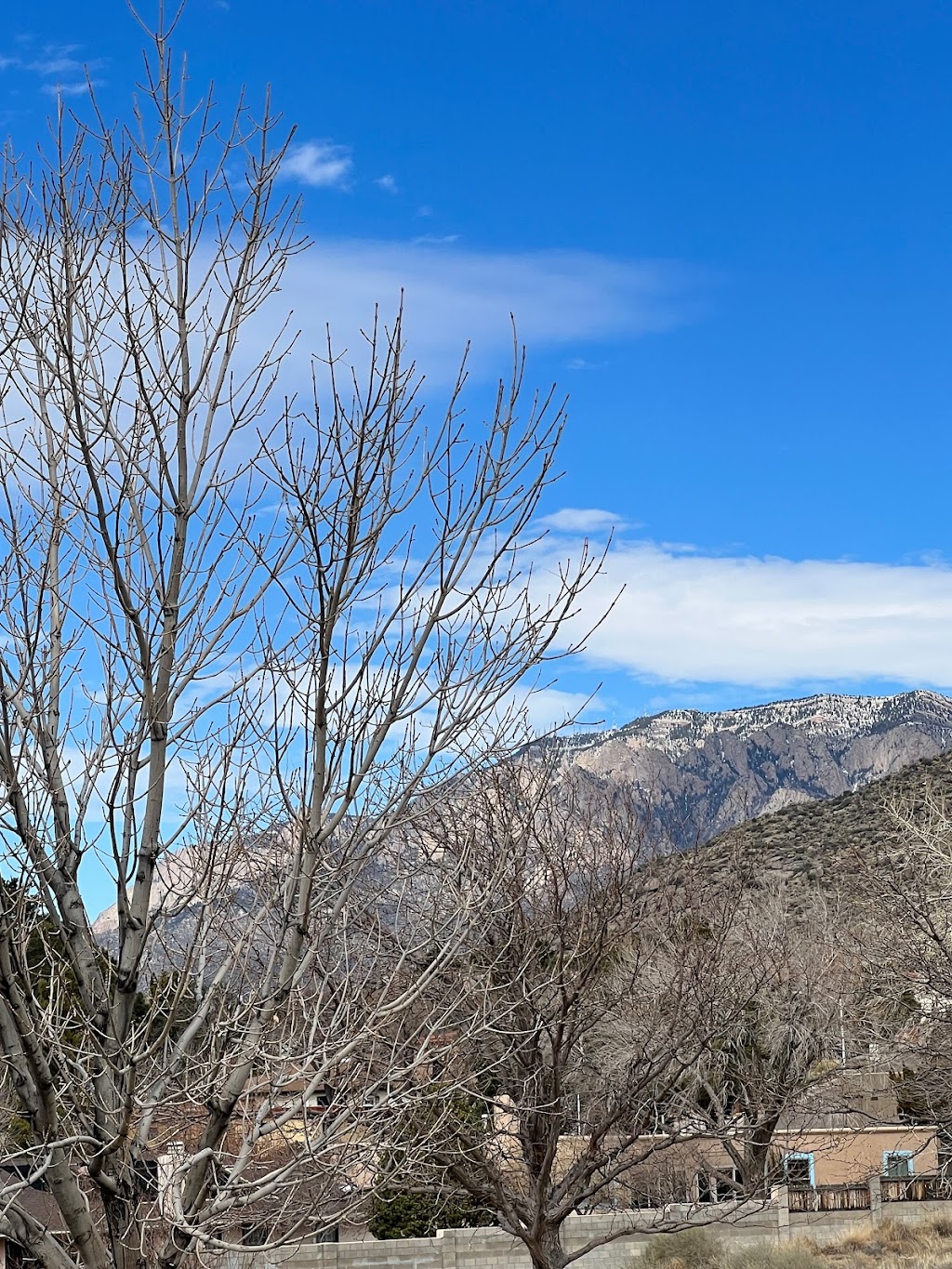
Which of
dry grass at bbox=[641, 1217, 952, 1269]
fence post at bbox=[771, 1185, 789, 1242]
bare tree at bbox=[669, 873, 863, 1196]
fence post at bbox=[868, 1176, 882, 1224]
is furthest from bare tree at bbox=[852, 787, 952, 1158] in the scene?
fence post at bbox=[868, 1176, 882, 1224]

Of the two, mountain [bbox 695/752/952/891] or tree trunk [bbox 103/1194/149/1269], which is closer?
tree trunk [bbox 103/1194/149/1269]

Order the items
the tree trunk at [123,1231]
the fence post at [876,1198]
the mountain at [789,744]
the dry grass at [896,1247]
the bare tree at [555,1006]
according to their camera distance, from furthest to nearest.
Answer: the mountain at [789,744] → the fence post at [876,1198] → the dry grass at [896,1247] → the bare tree at [555,1006] → the tree trunk at [123,1231]

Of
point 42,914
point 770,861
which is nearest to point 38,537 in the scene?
point 42,914

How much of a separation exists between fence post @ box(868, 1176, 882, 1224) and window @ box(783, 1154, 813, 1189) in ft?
4.15

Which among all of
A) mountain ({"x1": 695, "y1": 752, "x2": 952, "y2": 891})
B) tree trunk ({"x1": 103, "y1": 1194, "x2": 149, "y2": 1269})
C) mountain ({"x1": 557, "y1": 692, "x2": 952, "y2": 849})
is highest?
mountain ({"x1": 557, "y1": 692, "x2": 952, "y2": 849})

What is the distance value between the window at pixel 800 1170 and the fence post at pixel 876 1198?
4.15ft

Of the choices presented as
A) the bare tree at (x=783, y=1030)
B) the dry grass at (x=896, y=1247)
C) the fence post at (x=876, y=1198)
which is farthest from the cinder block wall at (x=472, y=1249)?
the fence post at (x=876, y=1198)

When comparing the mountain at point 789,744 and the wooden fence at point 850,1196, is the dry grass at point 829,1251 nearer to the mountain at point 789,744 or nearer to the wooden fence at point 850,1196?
the wooden fence at point 850,1196

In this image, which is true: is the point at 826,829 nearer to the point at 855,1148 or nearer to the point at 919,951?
the point at 855,1148

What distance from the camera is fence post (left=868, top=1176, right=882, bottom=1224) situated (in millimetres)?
27906

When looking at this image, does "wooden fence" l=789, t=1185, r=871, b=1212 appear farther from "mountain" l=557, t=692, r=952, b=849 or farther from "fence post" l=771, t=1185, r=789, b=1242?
"mountain" l=557, t=692, r=952, b=849

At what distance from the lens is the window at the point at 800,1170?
2784 centimetres

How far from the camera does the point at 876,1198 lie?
28.1 meters

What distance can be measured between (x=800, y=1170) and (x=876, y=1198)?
1941mm
